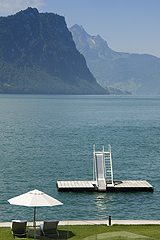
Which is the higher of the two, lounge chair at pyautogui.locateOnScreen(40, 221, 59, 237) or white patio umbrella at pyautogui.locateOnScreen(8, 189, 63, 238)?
white patio umbrella at pyautogui.locateOnScreen(8, 189, 63, 238)

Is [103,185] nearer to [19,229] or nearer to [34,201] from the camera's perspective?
[34,201]

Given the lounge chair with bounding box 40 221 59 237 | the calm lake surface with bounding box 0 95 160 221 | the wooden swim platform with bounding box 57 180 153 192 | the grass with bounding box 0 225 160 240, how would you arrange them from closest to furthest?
the grass with bounding box 0 225 160 240 → the lounge chair with bounding box 40 221 59 237 → the calm lake surface with bounding box 0 95 160 221 → the wooden swim platform with bounding box 57 180 153 192

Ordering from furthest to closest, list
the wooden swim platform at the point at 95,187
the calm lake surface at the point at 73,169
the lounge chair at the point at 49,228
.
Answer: the wooden swim platform at the point at 95,187 → the calm lake surface at the point at 73,169 → the lounge chair at the point at 49,228

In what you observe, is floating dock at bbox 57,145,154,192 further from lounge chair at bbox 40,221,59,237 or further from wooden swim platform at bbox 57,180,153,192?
lounge chair at bbox 40,221,59,237

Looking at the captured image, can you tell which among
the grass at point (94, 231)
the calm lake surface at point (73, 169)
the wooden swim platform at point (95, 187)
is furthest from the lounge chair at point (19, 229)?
the wooden swim platform at point (95, 187)

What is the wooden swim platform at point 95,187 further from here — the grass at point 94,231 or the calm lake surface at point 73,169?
the grass at point 94,231

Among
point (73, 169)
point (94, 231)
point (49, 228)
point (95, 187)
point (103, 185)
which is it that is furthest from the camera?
point (73, 169)

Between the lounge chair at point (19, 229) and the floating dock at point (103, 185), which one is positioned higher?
the floating dock at point (103, 185)

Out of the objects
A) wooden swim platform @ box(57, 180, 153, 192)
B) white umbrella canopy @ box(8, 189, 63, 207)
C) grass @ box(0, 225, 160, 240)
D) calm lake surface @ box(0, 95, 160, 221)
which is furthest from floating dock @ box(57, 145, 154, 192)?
white umbrella canopy @ box(8, 189, 63, 207)

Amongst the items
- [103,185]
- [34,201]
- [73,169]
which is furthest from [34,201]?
[73,169]

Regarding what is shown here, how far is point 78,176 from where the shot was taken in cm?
5138

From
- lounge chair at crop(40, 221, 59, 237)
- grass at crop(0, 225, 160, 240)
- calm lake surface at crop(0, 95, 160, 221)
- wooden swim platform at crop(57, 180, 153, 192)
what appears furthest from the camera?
wooden swim platform at crop(57, 180, 153, 192)

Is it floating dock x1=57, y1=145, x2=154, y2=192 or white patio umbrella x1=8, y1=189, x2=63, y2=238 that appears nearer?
white patio umbrella x1=8, y1=189, x2=63, y2=238

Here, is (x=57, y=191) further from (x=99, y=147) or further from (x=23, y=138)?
(x=23, y=138)
